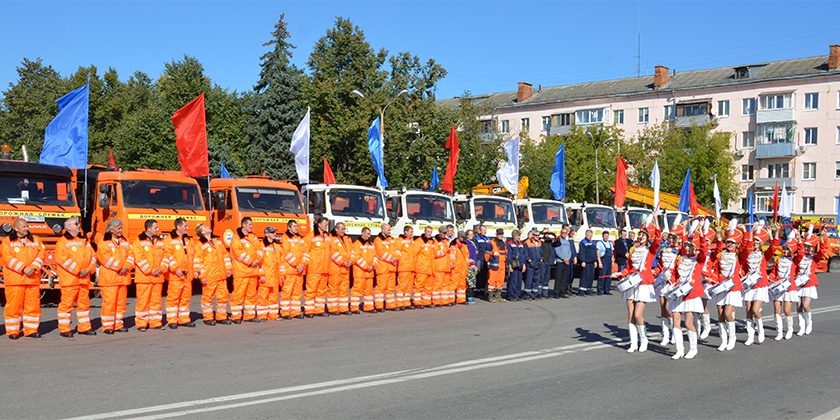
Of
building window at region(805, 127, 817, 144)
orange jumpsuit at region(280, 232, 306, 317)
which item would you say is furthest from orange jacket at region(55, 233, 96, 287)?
building window at region(805, 127, 817, 144)

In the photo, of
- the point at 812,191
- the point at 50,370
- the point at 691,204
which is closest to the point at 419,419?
the point at 50,370

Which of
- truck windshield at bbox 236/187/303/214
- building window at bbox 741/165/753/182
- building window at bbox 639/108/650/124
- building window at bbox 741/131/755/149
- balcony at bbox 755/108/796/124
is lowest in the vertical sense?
truck windshield at bbox 236/187/303/214

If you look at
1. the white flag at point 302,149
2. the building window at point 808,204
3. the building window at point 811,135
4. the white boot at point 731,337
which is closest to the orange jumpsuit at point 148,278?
the white flag at point 302,149

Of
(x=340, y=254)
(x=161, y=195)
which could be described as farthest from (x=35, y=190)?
(x=340, y=254)

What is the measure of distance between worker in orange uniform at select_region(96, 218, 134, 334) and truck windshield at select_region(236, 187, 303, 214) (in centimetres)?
638

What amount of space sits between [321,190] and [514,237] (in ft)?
17.6

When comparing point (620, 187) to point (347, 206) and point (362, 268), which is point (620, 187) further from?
point (362, 268)

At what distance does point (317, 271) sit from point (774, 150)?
5858 centimetres

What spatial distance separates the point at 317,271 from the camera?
13.2 metres

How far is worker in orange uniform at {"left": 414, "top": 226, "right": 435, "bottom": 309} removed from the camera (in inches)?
590

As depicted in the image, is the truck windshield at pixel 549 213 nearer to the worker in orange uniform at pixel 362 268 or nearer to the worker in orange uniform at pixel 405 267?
the worker in orange uniform at pixel 405 267

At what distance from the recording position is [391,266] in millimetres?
14383

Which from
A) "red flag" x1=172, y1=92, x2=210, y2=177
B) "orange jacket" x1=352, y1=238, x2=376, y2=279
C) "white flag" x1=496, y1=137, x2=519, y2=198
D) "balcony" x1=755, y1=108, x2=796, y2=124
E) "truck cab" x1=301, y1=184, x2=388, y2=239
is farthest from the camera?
"balcony" x1=755, y1=108, x2=796, y2=124

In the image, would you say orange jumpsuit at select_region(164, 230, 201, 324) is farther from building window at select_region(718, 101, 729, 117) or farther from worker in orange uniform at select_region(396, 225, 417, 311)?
building window at select_region(718, 101, 729, 117)
